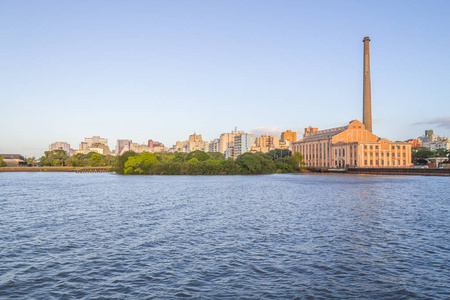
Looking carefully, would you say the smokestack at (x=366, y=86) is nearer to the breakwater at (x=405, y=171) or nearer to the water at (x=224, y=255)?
the breakwater at (x=405, y=171)

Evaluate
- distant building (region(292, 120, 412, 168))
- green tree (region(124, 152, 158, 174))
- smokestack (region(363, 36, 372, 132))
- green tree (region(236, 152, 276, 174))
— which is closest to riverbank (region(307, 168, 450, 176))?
distant building (region(292, 120, 412, 168))

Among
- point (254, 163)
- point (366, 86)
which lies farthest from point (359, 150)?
point (254, 163)

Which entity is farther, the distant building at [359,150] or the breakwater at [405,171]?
the distant building at [359,150]

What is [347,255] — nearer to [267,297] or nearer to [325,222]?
[267,297]

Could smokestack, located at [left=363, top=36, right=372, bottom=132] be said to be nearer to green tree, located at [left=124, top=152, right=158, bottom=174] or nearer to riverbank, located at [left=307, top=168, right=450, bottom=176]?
riverbank, located at [left=307, top=168, right=450, bottom=176]

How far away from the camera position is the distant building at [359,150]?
164875 mm

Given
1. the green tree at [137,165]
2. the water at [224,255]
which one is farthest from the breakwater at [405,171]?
the water at [224,255]

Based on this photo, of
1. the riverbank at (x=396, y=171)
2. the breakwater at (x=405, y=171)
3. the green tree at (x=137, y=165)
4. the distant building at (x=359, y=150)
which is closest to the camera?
the breakwater at (x=405, y=171)

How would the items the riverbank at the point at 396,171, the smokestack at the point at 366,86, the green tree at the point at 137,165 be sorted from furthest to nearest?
1. the smokestack at the point at 366,86
2. the green tree at the point at 137,165
3. the riverbank at the point at 396,171

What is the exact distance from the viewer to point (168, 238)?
2314cm

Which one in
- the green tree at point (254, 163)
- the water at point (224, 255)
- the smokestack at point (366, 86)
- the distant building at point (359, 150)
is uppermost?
the smokestack at point (366, 86)

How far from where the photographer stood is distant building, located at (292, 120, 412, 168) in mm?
164875

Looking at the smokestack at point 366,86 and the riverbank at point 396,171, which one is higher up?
the smokestack at point 366,86

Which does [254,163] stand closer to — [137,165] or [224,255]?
[137,165]
